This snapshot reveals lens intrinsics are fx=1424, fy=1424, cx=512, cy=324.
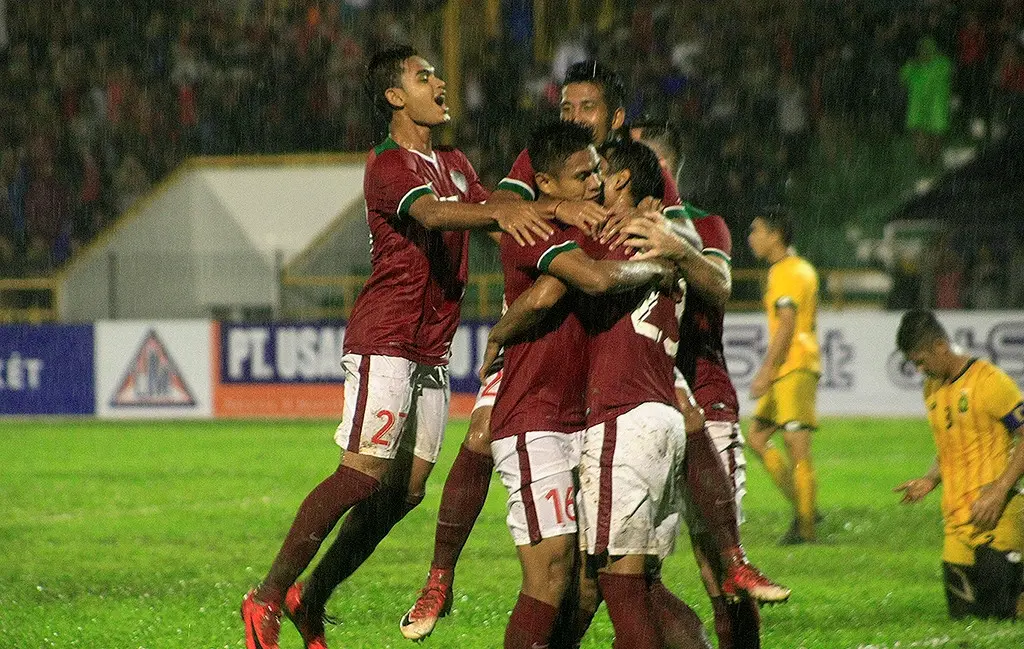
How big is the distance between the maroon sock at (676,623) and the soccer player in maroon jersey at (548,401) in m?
0.41

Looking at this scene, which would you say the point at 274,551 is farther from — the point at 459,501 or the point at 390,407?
the point at 459,501

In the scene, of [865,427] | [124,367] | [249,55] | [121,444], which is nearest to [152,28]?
[249,55]

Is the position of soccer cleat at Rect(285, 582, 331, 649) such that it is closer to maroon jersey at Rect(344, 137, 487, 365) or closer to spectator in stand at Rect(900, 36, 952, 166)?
maroon jersey at Rect(344, 137, 487, 365)

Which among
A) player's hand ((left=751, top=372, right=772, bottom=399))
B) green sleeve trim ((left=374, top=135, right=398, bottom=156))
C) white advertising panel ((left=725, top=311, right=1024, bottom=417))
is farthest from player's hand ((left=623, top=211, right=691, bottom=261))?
white advertising panel ((left=725, top=311, right=1024, bottom=417))

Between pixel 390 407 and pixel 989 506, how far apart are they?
264 centimetres

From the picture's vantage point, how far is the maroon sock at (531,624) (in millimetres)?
4629

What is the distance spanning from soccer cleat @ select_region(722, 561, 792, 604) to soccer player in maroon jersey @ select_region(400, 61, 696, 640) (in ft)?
3.19

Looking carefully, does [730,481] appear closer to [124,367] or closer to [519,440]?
[519,440]

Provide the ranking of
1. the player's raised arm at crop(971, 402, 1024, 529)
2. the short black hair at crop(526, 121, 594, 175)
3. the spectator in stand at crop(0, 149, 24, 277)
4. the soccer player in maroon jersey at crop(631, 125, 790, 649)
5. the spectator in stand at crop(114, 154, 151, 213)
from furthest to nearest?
the spectator in stand at crop(114, 154, 151, 213) < the spectator in stand at crop(0, 149, 24, 277) < the player's raised arm at crop(971, 402, 1024, 529) < the soccer player in maroon jersey at crop(631, 125, 790, 649) < the short black hair at crop(526, 121, 594, 175)

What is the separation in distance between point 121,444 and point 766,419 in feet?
26.1

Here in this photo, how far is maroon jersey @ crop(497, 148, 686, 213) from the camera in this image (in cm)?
504

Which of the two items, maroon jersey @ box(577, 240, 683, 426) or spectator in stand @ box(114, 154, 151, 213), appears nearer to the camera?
maroon jersey @ box(577, 240, 683, 426)

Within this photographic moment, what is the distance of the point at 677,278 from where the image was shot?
482cm

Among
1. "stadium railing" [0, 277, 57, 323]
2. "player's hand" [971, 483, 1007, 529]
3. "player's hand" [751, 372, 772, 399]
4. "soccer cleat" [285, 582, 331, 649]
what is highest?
"player's hand" [751, 372, 772, 399]
